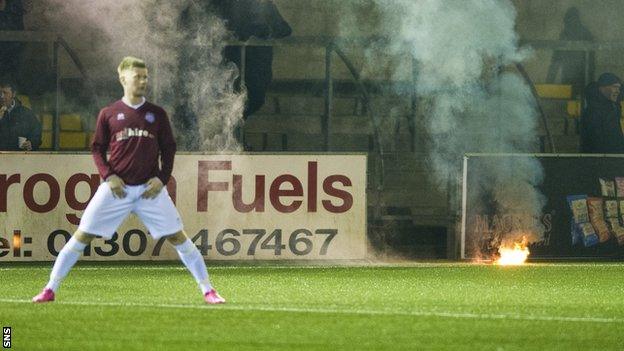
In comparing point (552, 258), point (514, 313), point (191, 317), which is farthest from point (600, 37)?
point (191, 317)

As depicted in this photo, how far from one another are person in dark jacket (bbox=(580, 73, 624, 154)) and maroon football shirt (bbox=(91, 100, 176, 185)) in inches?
357

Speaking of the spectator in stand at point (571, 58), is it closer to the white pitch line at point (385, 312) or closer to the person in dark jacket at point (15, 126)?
the person in dark jacket at point (15, 126)

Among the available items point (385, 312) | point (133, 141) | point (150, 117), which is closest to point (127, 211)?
point (133, 141)

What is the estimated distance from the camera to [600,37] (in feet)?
77.0

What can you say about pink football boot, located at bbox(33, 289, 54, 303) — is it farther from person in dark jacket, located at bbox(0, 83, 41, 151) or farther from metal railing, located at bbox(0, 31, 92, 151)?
metal railing, located at bbox(0, 31, 92, 151)

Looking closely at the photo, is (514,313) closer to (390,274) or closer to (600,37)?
(390,274)

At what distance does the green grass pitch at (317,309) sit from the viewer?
10.3 metres

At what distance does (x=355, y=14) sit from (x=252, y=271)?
6.20 metres

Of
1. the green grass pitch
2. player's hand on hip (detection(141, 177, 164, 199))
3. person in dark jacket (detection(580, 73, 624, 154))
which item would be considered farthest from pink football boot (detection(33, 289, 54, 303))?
person in dark jacket (detection(580, 73, 624, 154))

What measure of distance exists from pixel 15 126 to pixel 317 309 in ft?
23.3

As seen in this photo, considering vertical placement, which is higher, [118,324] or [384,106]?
[384,106]

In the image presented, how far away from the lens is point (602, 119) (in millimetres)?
19859

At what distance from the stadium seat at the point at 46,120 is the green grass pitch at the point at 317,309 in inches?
140

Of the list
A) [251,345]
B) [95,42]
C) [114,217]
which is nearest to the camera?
[251,345]
